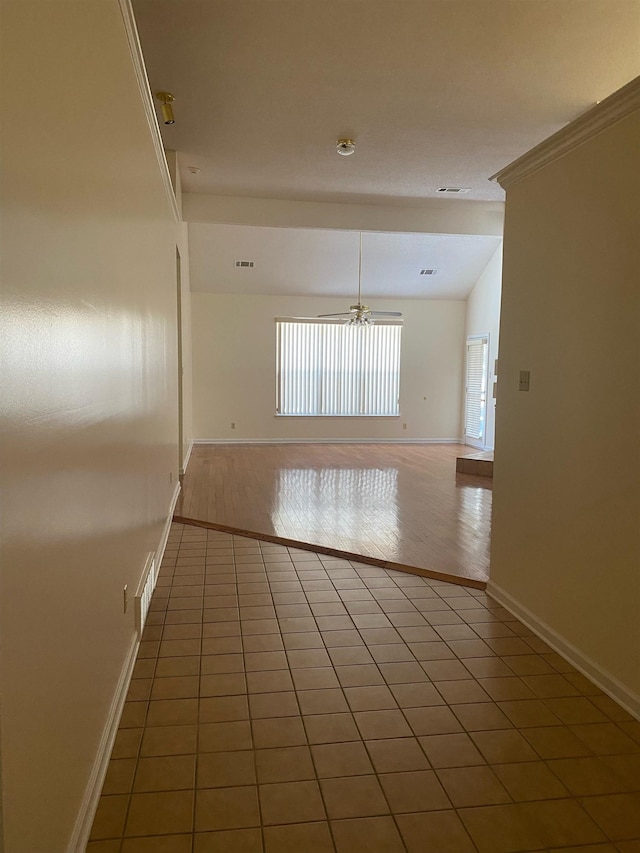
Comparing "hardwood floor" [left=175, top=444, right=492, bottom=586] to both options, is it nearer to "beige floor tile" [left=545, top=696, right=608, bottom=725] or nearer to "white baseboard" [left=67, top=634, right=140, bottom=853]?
"beige floor tile" [left=545, top=696, right=608, bottom=725]

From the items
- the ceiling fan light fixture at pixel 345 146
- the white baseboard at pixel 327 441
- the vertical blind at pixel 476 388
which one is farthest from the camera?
the white baseboard at pixel 327 441

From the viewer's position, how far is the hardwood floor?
4316mm

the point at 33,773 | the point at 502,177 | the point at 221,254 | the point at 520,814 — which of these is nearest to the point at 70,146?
the point at 33,773

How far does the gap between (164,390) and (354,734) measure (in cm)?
299

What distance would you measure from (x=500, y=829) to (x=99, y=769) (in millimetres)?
1218

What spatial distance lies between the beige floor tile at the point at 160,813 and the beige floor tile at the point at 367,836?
Result: 16.9 inches

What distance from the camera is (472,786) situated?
1928 mm

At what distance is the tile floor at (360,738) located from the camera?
5.72ft

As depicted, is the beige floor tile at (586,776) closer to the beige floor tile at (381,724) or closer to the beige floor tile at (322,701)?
the beige floor tile at (381,724)

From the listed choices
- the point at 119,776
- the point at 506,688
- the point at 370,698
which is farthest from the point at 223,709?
the point at 506,688

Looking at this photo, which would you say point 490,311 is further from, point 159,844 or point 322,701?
point 159,844

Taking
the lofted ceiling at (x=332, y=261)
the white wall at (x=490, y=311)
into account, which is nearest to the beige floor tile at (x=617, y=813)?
the lofted ceiling at (x=332, y=261)

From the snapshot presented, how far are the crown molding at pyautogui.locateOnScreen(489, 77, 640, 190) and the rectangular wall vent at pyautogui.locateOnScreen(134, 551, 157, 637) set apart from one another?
2.83 metres

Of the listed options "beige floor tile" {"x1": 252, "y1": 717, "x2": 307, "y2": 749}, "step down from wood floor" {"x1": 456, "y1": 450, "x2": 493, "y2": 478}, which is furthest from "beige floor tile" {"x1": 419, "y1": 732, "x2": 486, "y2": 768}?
"step down from wood floor" {"x1": 456, "y1": 450, "x2": 493, "y2": 478}
